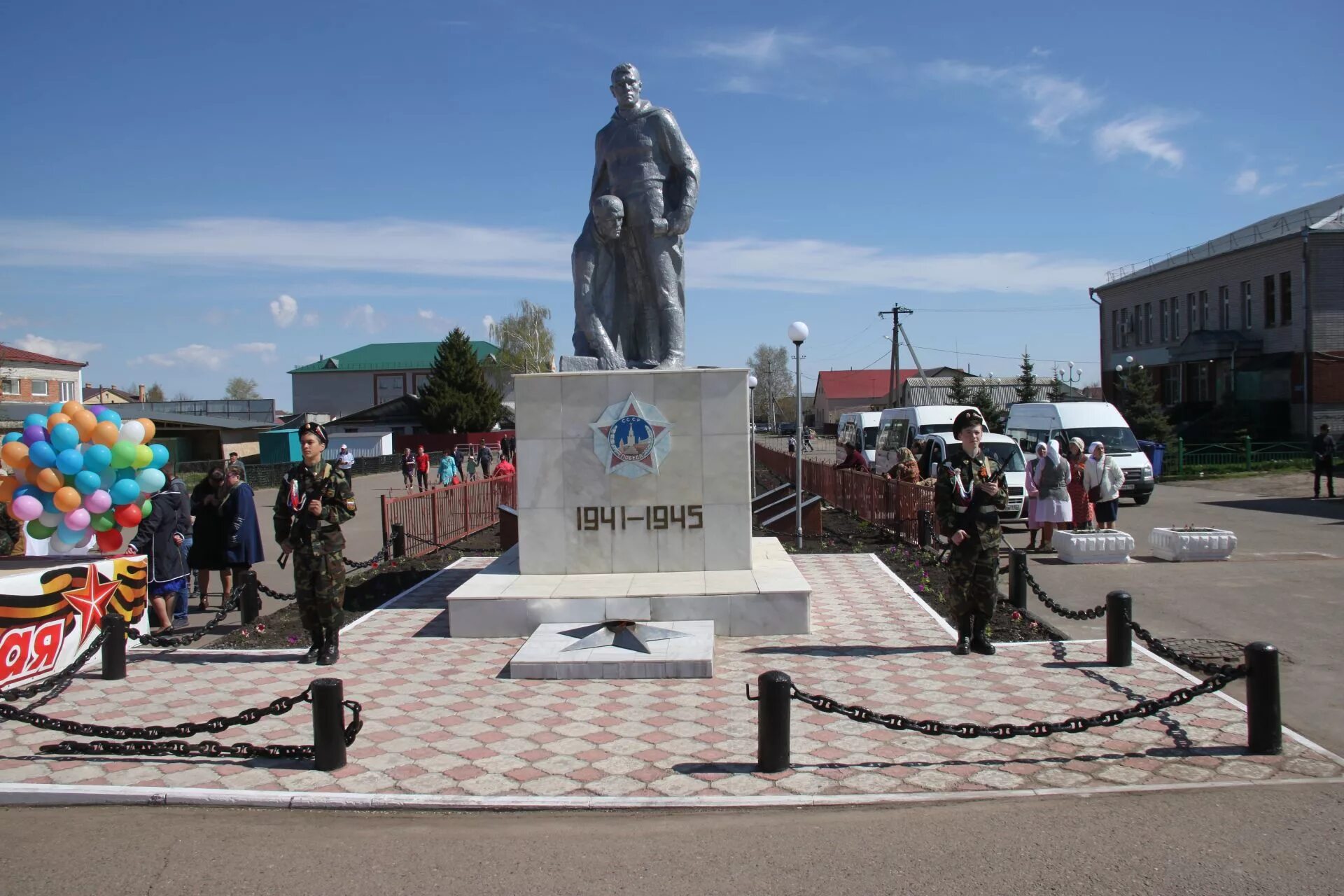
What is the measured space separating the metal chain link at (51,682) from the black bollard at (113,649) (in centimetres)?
4

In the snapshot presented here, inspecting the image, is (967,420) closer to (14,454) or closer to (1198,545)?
(1198,545)

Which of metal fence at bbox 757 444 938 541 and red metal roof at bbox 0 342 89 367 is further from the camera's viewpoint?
red metal roof at bbox 0 342 89 367

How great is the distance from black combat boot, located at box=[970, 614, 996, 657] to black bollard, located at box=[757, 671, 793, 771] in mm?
2944

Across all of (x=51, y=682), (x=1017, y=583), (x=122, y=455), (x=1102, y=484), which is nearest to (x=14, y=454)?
(x=122, y=455)

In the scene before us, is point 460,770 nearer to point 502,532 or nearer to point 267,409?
point 502,532

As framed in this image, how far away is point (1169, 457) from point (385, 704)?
96.2ft

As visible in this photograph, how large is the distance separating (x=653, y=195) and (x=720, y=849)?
6.87m

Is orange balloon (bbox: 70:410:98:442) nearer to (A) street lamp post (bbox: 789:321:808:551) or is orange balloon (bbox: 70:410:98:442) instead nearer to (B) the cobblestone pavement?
(B) the cobblestone pavement

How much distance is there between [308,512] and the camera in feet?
23.7

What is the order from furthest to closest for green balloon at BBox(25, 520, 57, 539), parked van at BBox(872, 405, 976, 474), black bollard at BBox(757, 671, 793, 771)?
parked van at BBox(872, 405, 976, 474) → green balloon at BBox(25, 520, 57, 539) → black bollard at BBox(757, 671, 793, 771)

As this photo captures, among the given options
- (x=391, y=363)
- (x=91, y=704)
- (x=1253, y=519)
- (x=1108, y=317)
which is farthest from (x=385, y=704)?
(x=391, y=363)

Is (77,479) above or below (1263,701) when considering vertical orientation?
above

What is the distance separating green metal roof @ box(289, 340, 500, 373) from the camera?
8625cm

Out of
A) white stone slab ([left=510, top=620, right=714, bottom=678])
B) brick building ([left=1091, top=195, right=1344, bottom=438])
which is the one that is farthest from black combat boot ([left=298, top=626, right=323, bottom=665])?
brick building ([left=1091, top=195, right=1344, bottom=438])
